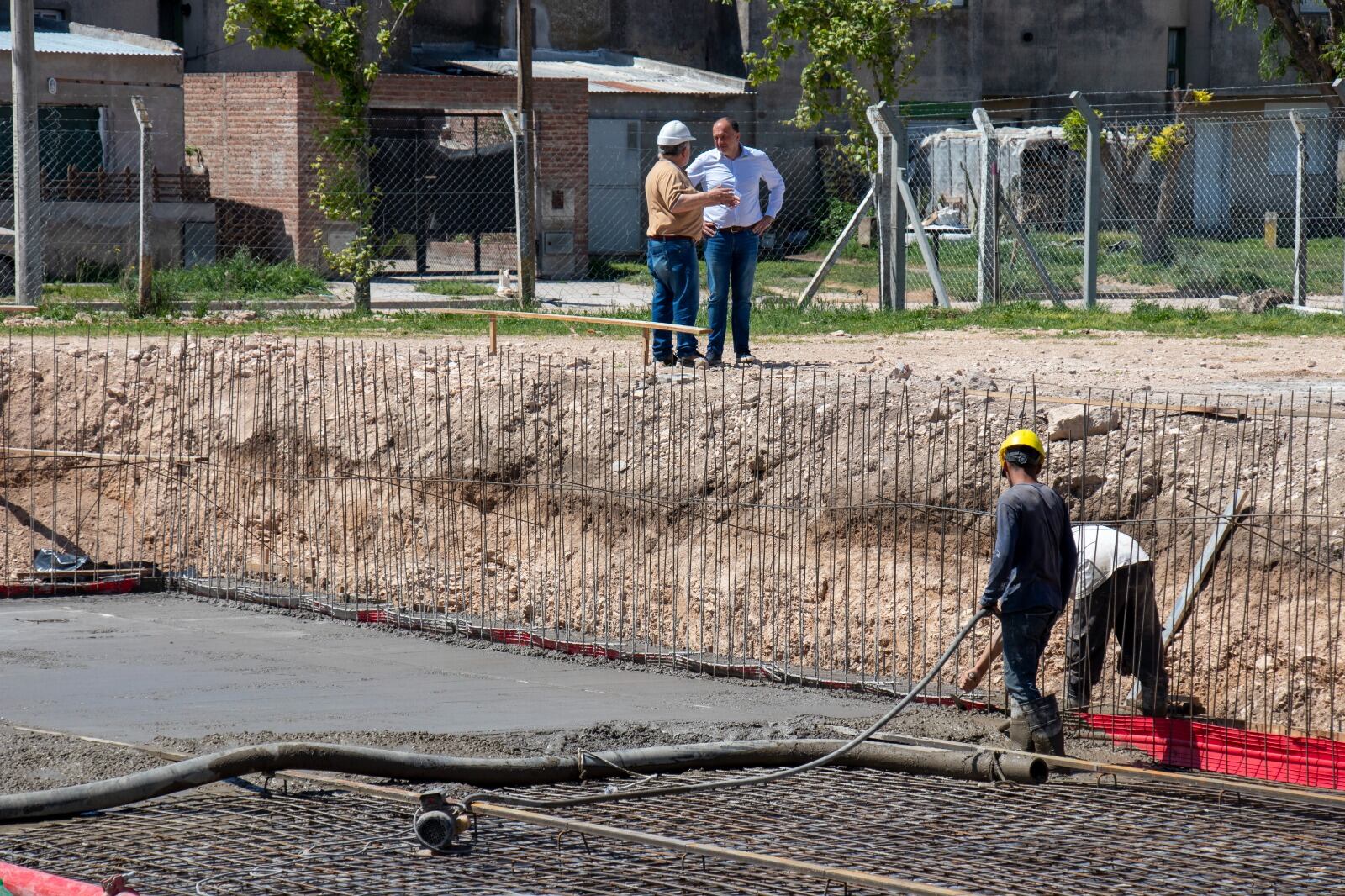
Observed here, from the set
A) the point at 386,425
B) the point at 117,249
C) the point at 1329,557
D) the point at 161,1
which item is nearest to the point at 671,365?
the point at 386,425

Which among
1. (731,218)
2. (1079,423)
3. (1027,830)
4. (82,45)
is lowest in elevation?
(1027,830)

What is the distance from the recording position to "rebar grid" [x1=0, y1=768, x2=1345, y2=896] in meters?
5.30

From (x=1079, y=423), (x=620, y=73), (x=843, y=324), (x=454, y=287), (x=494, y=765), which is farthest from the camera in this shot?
(x=620, y=73)

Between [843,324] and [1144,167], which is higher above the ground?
[1144,167]

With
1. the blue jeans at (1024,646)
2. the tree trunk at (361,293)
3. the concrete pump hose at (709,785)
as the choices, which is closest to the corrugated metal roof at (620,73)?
the tree trunk at (361,293)

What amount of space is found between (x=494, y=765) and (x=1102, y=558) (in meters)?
3.10

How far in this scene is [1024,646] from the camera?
22.3 ft

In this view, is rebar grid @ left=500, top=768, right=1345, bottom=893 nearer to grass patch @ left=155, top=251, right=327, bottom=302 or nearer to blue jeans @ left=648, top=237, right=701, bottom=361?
blue jeans @ left=648, top=237, right=701, bottom=361

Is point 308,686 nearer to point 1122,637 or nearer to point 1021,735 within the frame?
point 1021,735

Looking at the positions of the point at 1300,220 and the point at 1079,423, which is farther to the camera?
the point at 1300,220

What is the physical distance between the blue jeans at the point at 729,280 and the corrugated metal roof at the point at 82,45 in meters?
13.3

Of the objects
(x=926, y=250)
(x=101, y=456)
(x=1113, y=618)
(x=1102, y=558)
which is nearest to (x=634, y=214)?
(x=926, y=250)

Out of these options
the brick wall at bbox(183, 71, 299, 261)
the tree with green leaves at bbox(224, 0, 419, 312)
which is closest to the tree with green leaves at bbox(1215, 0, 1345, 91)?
the tree with green leaves at bbox(224, 0, 419, 312)

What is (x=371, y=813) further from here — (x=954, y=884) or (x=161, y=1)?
(x=161, y=1)
